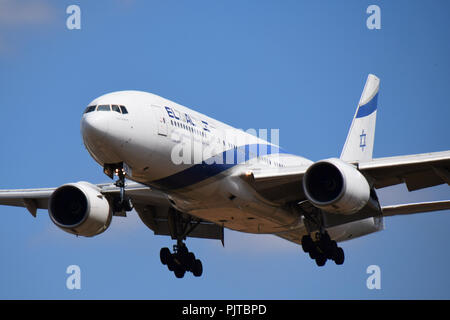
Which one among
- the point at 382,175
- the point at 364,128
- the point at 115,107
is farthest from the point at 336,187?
the point at 364,128

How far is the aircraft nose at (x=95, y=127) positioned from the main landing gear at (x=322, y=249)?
1019 cm

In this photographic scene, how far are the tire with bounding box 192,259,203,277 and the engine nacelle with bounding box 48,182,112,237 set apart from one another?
4.78 meters

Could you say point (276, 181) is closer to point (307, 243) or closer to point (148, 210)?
point (307, 243)

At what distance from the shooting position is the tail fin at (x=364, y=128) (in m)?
37.9

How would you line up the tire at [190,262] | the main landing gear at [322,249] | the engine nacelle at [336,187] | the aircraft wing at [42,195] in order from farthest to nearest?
Answer: the tire at [190,262], the main landing gear at [322,249], the aircraft wing at [42,195], the engine nacelle at [336,187]

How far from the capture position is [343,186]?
26500 mm

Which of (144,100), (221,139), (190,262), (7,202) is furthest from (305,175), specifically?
(7,202)

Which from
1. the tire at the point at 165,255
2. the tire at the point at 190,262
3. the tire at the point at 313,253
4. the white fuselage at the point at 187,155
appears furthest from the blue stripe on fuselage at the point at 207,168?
the tire at the point at 165,255

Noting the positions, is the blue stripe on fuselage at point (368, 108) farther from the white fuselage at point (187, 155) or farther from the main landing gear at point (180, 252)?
the main landing gear at point (180, 252)

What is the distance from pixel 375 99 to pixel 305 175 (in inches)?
589

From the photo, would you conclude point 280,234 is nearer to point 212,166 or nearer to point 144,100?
point 212,166

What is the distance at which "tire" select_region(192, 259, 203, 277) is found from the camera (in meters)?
33.2

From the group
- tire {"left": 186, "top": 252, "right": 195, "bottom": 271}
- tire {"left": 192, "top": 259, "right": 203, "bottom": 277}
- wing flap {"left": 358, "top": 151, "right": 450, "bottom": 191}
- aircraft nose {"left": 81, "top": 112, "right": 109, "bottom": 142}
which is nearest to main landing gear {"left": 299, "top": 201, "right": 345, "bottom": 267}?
wing flap {"left": 358, "top": 151, "right": 450, "bottom": 191}

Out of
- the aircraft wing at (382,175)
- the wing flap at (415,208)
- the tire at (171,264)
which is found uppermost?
the aircraft wing at (382,175)
